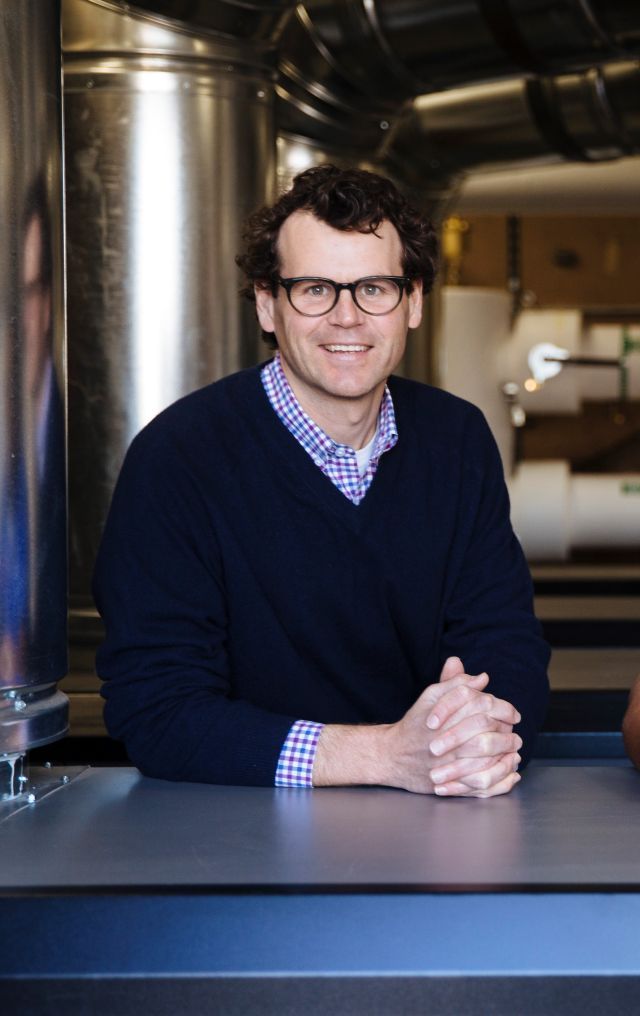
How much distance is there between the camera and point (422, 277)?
58.3 inches

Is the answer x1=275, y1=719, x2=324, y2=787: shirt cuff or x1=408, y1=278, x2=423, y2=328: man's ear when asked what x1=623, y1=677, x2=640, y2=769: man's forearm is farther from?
x1=408, y1=278, x2=423, y2=328: man's ear

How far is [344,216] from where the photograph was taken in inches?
54.2

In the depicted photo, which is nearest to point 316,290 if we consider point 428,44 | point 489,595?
point 489,595

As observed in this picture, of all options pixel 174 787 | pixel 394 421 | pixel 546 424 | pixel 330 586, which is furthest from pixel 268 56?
pixel 546 424

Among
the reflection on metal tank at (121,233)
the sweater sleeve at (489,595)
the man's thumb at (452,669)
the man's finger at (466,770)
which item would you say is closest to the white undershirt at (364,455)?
the sweater sleeve at (489,595)

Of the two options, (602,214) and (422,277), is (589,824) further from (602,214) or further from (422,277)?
(602,214)

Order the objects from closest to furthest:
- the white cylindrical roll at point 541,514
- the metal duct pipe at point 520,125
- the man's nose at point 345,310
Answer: the man's nose at point 345,310, the metal duct pipe at point 520,125, the white cylindrical roll at point 541,514

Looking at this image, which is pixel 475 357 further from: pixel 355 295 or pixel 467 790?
pixel 467 790

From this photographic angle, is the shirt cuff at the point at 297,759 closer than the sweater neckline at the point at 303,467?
Yes

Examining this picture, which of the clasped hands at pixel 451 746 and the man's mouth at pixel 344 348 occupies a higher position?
the man's mouth at pixel 344 348

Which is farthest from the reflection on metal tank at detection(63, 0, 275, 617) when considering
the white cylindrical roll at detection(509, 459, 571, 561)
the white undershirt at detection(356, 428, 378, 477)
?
the white cylindrical roll at detection(509, 459, 571, 561)

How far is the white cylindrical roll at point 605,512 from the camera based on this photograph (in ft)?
14.5

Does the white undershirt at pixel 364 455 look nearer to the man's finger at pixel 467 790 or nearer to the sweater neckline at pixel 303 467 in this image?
the sweater neckline at pixel 303 467

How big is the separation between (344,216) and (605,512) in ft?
10.5
